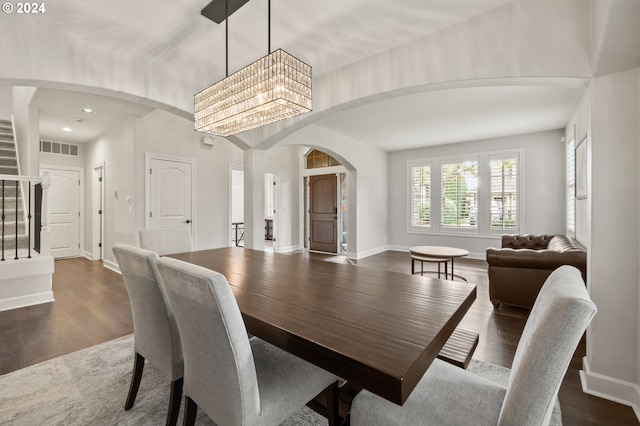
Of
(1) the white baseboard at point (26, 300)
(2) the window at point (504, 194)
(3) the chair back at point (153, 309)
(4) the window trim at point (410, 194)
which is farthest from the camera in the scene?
(4) the window trim at point (410, 194)

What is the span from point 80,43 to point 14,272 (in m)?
2.67

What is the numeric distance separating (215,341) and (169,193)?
4.67 metres

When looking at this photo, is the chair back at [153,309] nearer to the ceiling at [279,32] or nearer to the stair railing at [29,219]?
the ceiling at [279,32]

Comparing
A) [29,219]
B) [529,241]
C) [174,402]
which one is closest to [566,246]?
[529,241]

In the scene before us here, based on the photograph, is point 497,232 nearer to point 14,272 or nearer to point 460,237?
point 460,237

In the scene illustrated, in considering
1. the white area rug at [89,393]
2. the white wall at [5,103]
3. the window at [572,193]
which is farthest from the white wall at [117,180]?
the window at [572,193]

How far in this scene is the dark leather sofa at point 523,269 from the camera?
294cm

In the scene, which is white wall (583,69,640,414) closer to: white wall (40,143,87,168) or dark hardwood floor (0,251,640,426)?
dark hardwood floor (0,251,640,426)

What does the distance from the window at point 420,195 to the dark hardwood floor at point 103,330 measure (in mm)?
2715

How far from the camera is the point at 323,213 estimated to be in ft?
24.0

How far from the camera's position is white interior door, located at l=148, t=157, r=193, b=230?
4824mm

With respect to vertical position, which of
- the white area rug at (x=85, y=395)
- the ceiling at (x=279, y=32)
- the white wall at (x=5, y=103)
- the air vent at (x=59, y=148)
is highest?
the white wall at (x=5, y=103)

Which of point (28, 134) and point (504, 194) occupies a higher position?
point (28, 134)

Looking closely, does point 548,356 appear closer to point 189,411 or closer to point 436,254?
point 189,411
